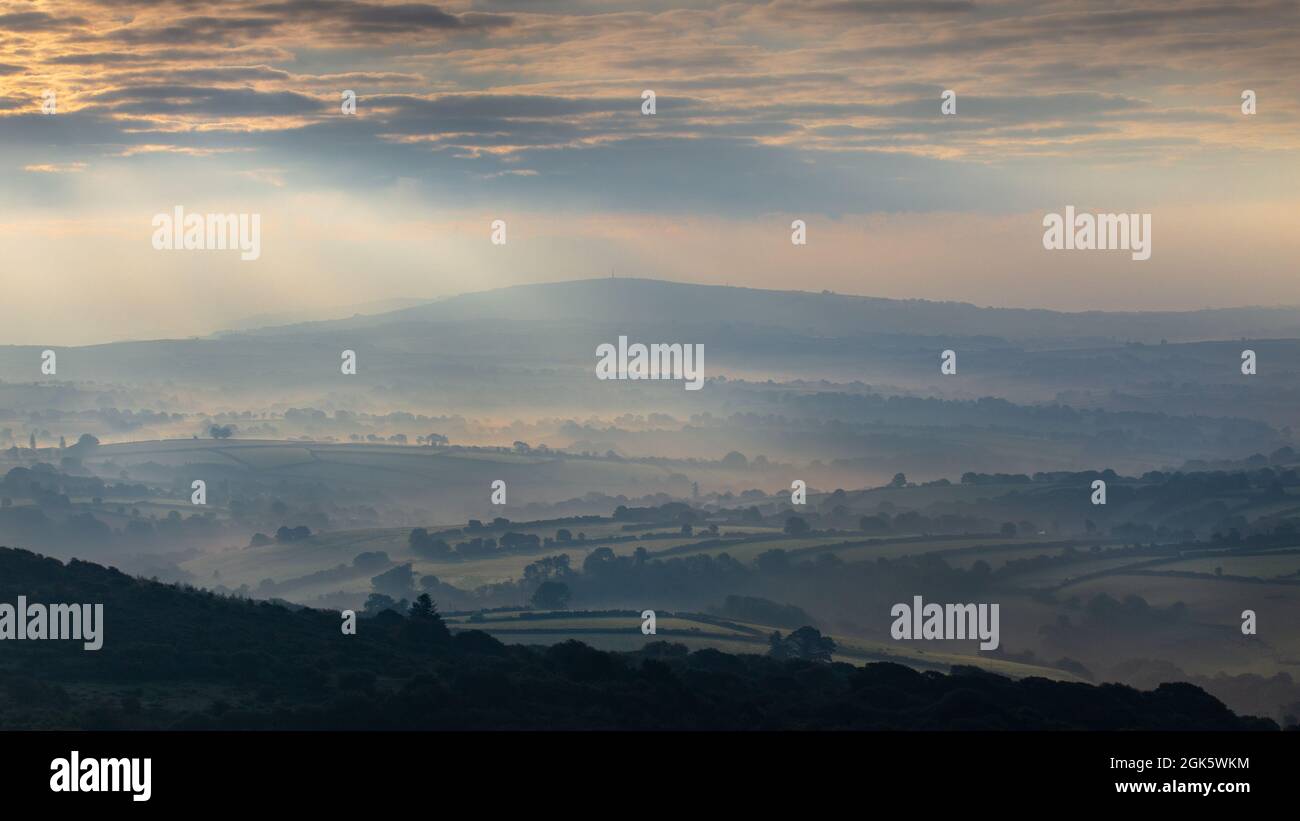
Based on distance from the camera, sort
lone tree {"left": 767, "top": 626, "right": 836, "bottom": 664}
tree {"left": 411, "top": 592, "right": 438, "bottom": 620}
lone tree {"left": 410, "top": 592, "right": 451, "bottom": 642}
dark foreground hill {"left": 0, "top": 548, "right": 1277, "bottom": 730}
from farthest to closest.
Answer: lone tree {"left": 767, "top": 626, "right": 836, "bottom": 664}
tree {"left": 411, "top": 592, "right": 438, "bottom": 620}
lone tree {"left": 410, "top": 592, "right": 451, "bottom": 642}
dark foreground hill {"left": 0, "top": 548, "right": 1277, "bottom": 730}

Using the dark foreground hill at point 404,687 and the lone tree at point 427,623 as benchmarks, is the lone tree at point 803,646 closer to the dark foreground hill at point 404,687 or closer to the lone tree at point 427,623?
the lone tree at point 427,623

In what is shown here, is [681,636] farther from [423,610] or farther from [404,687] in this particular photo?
[404,687]

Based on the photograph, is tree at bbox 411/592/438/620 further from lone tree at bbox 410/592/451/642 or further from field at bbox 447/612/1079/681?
field at bbox 447/612/1079/681

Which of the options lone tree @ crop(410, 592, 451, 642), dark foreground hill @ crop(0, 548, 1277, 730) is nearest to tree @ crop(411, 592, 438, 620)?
lone tree @ crop(410, 592, 451, 642)

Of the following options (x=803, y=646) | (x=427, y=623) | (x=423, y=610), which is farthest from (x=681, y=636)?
(x=427, y=623)

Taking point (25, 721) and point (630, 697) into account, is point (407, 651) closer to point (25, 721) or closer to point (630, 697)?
point (630, 697)

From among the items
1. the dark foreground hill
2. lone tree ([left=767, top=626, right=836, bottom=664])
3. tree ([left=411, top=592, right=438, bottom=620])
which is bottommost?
lone tree ([left=767, top=626, right=836, bottom=664])

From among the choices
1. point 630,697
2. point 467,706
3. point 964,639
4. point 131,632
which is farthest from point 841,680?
point 964,639
